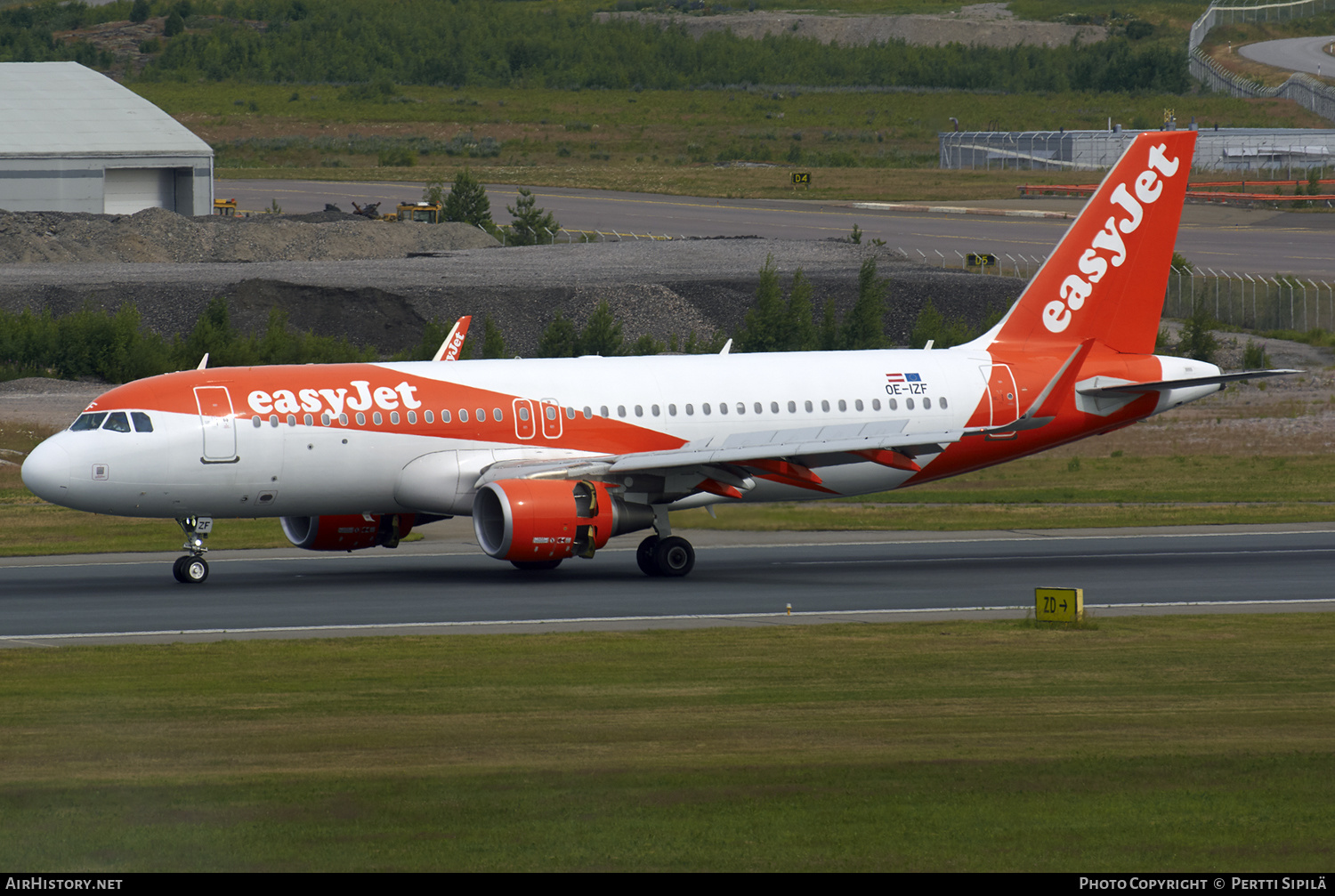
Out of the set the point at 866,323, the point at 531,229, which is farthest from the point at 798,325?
the point at 531,229

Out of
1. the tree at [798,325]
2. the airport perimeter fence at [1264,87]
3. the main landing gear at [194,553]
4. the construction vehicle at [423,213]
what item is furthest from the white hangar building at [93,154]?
the airport perimeter fence at [1264,87]

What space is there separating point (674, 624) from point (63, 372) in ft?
145

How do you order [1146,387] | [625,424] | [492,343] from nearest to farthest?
[625,424], [1146,387], [492,343]

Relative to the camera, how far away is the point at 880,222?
351ft

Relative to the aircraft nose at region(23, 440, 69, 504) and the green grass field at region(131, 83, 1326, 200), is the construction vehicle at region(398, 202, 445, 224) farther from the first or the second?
the aircraft nose at region(23, 440, 69, 504)

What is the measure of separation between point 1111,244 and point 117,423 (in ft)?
73.0

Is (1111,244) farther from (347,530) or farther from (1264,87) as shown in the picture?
(1264,87)

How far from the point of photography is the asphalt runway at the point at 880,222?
92.2 m

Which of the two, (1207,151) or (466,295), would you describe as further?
(1207,151)

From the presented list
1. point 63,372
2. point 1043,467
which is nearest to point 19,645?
point 1043,467

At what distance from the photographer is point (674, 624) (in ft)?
98.9

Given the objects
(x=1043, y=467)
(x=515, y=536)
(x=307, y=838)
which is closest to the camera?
(x=307, y=838)

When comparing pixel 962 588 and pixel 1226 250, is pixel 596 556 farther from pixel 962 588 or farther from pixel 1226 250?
pixel 1226 250

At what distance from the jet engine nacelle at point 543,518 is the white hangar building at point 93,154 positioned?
71.5 m
